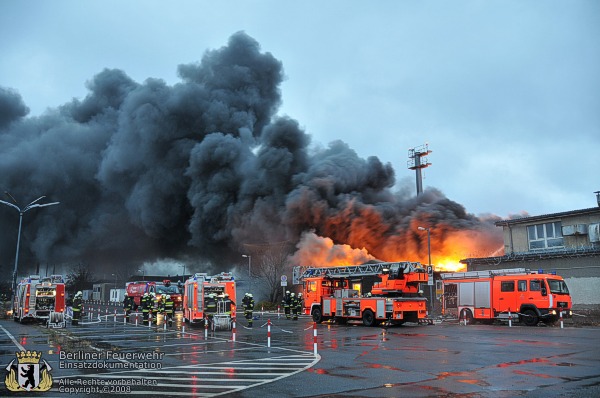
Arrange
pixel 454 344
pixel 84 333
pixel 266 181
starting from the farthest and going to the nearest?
pixel 266 181 → pixel 84 333 → pixel 454 344

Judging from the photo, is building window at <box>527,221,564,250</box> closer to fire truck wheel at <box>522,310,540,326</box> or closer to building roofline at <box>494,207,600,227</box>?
building roofline at <box>494,207,600,227</box>

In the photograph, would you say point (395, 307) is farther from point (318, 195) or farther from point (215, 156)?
point (215, 156)

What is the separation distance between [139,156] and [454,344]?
33615 millimetres

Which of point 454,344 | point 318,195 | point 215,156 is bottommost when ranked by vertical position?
point 454,344

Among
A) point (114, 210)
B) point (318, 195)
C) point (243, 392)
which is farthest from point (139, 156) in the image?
point (243, 392)

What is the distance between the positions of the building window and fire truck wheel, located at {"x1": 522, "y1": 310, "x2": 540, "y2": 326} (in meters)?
10.2

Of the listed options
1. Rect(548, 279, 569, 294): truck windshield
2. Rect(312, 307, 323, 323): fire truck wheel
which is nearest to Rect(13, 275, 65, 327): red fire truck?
Rect(312, 307, 323, 323): fire truck wheel

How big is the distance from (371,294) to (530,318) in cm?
660

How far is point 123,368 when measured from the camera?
29.4 ft

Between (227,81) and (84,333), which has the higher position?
(227,81)

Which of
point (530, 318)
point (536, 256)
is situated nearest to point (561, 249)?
point (536, 256)

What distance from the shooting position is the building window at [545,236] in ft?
96.4

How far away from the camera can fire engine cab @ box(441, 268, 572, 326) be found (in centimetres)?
2038
